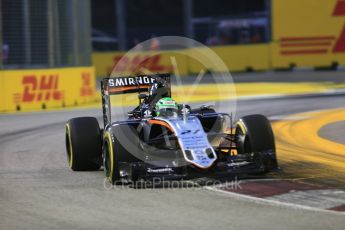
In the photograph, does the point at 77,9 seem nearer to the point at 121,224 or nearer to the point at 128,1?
the point at 121,224

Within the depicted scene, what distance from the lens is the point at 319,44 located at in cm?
3500

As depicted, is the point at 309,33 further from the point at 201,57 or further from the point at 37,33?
the point at 37,33

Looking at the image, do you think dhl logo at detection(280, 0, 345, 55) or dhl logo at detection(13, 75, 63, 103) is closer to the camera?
dhl logo at detection(13, 75, 63, 103)

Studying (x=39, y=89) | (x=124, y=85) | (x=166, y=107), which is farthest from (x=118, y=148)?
(x=39, y=89)

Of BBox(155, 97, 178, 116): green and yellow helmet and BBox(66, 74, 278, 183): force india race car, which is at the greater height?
BBox(155, 97, 178, 116): green and yellow helmet

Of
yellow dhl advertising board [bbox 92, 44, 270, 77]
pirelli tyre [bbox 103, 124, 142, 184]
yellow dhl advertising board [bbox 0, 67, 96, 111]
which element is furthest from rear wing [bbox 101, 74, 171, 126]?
yellow dhl advertising board [bbox 92, 44, 270, 77]

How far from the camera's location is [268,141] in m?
9.65

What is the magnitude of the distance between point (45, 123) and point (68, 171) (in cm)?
784

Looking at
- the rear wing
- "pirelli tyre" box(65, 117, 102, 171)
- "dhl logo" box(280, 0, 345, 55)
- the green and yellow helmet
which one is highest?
"dhl logo" box(280, 0, 345, 55)

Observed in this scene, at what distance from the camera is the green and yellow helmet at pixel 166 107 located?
384 inches

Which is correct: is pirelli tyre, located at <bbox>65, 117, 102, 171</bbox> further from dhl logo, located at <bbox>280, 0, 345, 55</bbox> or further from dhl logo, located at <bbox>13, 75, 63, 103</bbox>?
dhl logo, located at <bbox>280, 0, 345, 55</bbox>

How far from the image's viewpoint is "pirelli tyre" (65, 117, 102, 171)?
10414 mm

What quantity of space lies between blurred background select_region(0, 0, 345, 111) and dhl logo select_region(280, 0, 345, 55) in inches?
1.8

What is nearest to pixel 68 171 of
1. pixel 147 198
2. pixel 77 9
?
pixel 147 198
